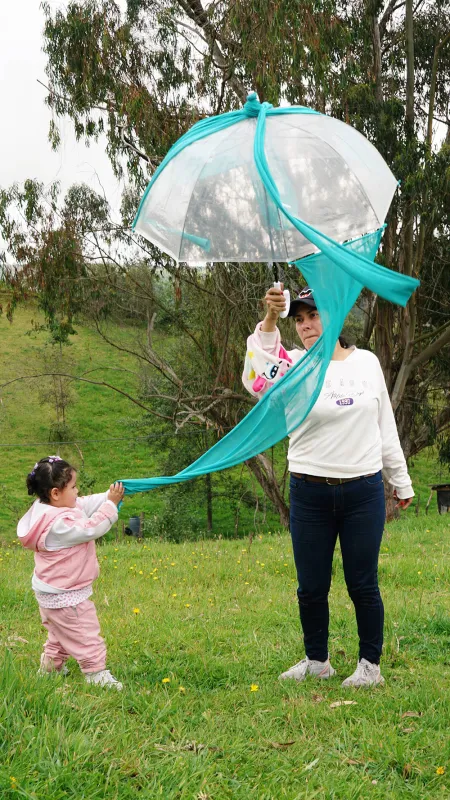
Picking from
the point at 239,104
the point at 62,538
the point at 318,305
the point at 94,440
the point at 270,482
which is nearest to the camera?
the point at 318,305

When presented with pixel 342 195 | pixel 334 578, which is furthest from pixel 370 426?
pixel 334 578

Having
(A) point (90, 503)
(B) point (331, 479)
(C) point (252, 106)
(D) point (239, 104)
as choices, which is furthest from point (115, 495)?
(D) point (239, 104)

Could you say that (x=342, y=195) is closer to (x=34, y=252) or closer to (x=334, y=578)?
(x=334, y=578)

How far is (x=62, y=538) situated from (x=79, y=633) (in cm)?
46

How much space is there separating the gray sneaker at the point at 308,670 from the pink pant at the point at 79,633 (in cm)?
92

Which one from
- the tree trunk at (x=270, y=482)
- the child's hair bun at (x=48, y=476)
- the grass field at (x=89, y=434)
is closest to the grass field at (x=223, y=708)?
the child's hair bun at (x=48, y=476)

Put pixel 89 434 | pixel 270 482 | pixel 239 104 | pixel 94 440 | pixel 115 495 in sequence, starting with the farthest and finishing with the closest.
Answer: pixel 89 434
pixel 94 440
pixel 270 482
pixel 239 104
pixel 115 495

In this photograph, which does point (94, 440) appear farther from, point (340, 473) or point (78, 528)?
point (340, 473)

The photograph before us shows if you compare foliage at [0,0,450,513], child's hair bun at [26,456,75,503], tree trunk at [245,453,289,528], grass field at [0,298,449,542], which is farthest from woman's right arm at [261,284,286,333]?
grass field at [0,298,449,542]

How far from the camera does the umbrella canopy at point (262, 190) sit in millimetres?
3582

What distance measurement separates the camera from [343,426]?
139 inches

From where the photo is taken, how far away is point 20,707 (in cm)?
279

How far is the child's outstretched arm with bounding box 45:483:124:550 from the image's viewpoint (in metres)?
3.65

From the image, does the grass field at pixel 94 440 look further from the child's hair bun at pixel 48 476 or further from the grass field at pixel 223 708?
the child's hair bun at pixel 48 476
